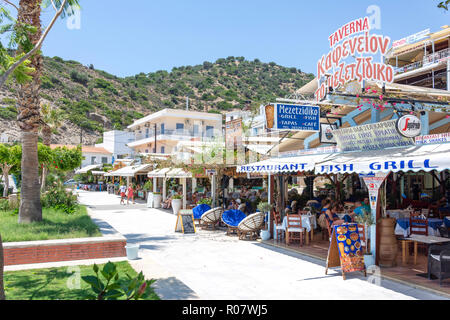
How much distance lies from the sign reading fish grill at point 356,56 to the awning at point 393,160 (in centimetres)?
167

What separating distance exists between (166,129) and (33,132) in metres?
33.0

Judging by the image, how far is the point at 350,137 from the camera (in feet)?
30.0

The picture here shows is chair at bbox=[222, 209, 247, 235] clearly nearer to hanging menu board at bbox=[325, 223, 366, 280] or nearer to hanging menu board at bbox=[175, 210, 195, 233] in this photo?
hanging menu board at bbox=[175, 210, 195, 233]

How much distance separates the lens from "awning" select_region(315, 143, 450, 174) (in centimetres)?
599

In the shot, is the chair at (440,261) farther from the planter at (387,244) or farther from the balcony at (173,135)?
the balcony at (173,135)

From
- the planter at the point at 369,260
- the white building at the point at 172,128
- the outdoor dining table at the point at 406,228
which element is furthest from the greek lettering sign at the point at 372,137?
the white building at the point at 172,128

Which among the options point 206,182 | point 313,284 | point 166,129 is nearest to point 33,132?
point 313,284

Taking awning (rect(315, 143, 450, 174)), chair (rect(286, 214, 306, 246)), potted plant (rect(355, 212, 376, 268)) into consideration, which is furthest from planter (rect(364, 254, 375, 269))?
chair (rect(286, 214, 306, 246))

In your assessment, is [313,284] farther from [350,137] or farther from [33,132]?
[33,132]

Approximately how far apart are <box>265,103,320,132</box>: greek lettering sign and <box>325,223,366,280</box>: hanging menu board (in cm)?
330

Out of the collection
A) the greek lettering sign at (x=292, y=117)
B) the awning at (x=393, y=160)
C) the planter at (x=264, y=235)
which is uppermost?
the greek lettering sign at (x=292, y=117)

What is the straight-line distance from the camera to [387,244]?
7770 mm

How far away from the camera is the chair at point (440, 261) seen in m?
6.20

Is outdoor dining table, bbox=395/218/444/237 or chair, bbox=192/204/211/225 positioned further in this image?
chair, bbox=192/204/211/225
